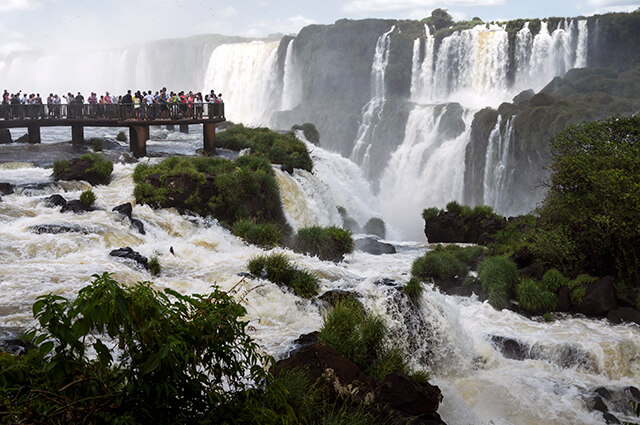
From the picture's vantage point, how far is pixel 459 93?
5509 centimetres

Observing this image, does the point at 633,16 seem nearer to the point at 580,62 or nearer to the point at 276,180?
the point at 580,62

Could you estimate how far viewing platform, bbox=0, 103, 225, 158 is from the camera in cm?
2517

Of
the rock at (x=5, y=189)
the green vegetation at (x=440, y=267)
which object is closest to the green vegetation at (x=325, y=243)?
the green vegetation at (x=440, y=267)

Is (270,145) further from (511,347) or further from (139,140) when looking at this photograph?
(511,347)

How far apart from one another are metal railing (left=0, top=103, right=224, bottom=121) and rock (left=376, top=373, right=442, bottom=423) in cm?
1880

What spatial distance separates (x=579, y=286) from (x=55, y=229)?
13.1m

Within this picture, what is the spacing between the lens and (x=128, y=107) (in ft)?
84.0

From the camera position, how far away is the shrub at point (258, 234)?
1836cm

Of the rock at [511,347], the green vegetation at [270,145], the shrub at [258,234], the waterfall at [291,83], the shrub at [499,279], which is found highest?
the waterfall at [291,83]

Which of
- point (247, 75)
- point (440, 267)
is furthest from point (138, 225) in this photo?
point (247, 75)

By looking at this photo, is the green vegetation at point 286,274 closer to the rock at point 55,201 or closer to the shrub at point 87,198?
the shrub at point 87,198

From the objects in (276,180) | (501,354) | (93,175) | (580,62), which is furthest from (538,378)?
(580,62)

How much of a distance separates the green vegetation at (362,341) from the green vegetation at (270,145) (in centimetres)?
1505

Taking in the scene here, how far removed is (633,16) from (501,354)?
148 ft
